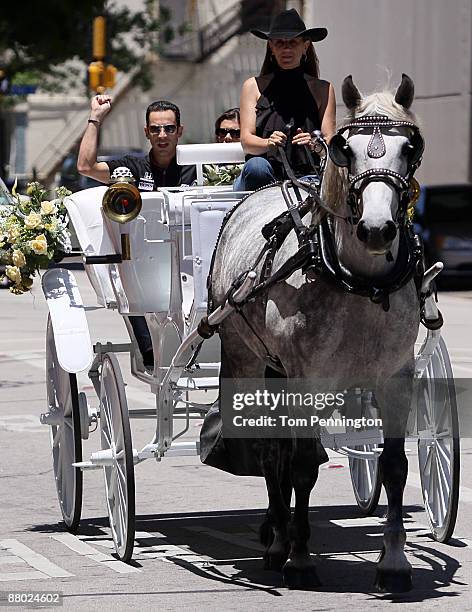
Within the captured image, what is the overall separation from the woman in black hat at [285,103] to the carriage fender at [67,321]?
115 cm

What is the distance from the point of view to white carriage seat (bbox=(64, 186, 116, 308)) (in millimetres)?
8203

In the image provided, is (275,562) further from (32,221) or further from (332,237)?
(32,221)

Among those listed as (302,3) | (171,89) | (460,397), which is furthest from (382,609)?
(171,89)

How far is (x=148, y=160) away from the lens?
29.1ft

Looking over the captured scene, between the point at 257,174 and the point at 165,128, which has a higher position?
the point at 165,128

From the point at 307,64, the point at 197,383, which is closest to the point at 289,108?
the point at 307,64

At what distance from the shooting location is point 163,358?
825cm

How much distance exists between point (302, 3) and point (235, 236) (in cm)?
3636

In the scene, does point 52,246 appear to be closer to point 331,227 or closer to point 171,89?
point 331,227

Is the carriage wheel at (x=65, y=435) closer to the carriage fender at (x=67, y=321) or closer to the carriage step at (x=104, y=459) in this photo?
the carriage fender at (x=67, y=321)

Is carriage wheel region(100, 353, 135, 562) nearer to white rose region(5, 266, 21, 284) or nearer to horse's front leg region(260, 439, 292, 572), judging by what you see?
horse's front leg region(260, 439, 292, 572)

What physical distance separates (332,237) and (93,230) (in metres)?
1.96

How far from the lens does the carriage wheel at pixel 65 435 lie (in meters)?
8.18

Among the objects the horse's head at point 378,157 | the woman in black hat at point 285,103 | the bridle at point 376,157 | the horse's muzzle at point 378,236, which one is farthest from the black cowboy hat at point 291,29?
the horse's muzzle at point 378,236
